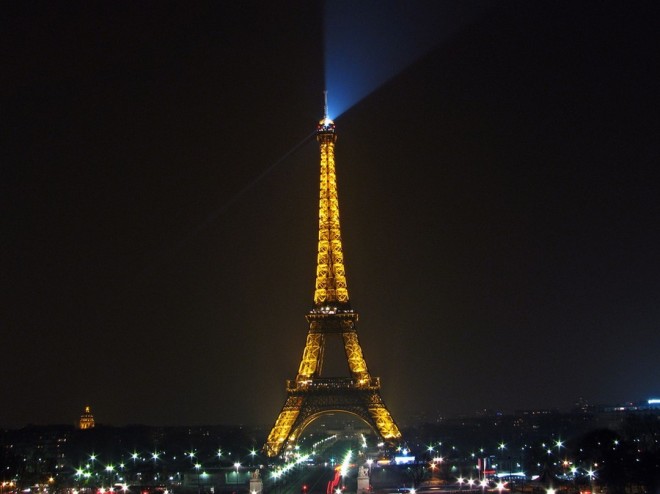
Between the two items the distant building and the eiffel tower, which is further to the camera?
the distant building

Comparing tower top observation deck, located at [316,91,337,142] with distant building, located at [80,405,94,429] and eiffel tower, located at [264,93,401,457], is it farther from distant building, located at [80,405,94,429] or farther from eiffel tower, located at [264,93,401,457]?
distant building, located at [80,405,94,429]

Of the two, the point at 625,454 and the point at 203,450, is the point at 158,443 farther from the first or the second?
the point at 625,454

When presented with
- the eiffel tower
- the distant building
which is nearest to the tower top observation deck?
the eiffel tower

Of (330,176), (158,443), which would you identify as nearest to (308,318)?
(330,176)

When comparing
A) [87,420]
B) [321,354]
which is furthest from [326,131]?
[87,420]

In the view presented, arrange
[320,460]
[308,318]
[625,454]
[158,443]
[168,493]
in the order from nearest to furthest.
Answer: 1. [168,493]
2. [625,454]
3. [308,318]
4. [320,460]
5. [158,443]

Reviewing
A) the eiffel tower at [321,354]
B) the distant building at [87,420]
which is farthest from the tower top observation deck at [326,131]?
the distant building at [87,420]

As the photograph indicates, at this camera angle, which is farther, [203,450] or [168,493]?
[203,450]

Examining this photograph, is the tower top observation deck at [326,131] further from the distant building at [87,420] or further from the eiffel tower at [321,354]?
the distant building at [87,420]
